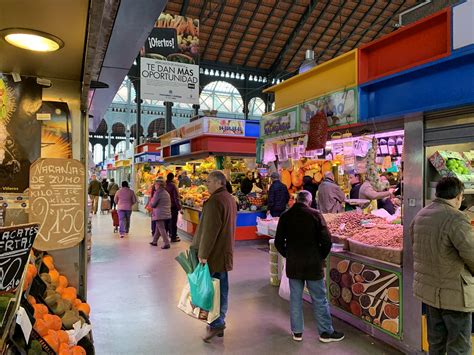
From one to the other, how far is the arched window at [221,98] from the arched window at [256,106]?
2.66 ft

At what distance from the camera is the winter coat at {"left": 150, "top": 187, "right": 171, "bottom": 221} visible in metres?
8.67

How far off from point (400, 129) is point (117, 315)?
Result: 3763 mm

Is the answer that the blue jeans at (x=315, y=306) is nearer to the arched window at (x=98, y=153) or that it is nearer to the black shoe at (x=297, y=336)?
the black shoe at (x=297, y=336)

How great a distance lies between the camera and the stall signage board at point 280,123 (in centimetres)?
501

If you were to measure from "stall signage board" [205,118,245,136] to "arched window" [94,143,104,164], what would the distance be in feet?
85.8

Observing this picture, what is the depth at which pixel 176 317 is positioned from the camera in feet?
14.5

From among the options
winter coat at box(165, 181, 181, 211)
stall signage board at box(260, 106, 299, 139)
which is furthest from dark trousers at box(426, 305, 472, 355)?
winter coat at box(165, 181, 181, 211)

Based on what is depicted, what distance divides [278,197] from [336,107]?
3882 millimetres

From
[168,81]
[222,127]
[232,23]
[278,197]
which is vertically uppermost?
[232,23]

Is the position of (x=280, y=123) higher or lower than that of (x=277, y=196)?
higher

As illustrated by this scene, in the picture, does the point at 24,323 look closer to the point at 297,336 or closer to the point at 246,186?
the point at 297,336

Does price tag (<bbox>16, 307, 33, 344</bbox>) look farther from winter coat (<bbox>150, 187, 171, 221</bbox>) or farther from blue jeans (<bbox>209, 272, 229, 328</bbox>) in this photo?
winter coat (<bbox>150, 187, 171, 221</bbox>)

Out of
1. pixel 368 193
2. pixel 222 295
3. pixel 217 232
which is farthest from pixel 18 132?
pixel 368 193

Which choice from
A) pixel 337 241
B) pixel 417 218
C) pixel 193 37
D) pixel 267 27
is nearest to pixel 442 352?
pixel 417 218
